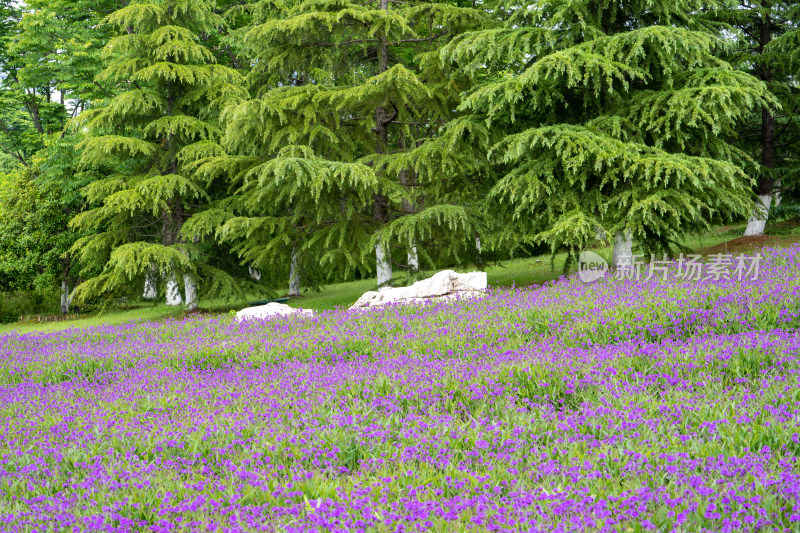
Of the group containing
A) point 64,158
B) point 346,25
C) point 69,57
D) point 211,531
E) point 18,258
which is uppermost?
point 69,57

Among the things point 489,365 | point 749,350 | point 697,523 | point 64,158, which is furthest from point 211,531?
point 64,158

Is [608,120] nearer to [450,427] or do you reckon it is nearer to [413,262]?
[413,262]

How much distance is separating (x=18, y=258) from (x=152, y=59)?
11294 mm

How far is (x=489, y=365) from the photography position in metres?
6.40

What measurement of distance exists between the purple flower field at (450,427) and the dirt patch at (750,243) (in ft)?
27.4

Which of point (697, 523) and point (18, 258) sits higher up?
point (18, 258)

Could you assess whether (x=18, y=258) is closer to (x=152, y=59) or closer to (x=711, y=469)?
(x=152, y=59)

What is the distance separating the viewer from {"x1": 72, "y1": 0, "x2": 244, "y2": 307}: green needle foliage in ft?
57.7

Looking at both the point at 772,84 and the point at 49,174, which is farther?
the point at 49,174

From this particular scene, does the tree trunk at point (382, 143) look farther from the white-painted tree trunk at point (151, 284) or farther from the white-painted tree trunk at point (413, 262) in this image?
the white-painted tree trunk at point (151, 284)

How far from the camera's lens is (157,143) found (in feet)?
66.3

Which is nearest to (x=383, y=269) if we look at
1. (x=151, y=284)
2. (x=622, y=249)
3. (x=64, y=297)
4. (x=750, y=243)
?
(x=622, y=249)

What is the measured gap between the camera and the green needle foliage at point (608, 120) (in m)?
11.6

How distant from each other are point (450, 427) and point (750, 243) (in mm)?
15814
